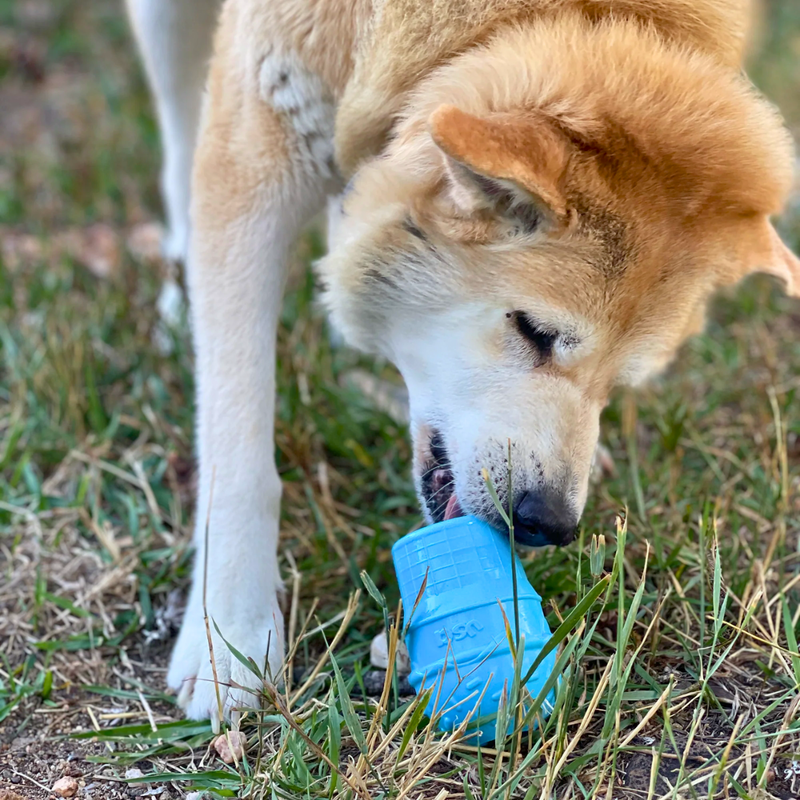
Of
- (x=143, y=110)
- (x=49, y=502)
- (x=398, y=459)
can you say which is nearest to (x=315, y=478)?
(x=398, y=459)

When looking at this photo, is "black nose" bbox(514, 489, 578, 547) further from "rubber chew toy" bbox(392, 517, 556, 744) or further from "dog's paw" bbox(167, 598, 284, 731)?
"dog's paw" bbox(167, 598, 284, 731)

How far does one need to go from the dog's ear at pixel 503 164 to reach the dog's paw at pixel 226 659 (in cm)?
113

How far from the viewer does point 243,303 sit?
8.02 feet

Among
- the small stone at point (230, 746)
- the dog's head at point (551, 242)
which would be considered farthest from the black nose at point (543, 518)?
the small stone at point (230, 746)

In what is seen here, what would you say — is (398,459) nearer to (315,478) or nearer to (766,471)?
(315,478)

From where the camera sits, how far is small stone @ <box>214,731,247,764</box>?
195cm

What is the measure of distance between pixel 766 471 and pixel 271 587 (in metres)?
1.56

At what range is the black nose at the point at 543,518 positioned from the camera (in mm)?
1983

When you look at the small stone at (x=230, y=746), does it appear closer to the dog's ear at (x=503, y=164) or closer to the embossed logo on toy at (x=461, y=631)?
the embossed logo on toy at (x=461, y=631)

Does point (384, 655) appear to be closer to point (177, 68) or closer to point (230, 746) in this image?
point (230, 746)

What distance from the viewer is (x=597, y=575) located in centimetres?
187

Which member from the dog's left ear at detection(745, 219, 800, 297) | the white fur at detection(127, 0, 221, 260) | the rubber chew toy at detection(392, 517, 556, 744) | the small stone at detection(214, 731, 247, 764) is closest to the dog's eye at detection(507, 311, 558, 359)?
the rubber chew toy at detection(392, 517, 556, 744)

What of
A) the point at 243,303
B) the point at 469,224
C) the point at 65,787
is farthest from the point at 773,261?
the point at 65,787

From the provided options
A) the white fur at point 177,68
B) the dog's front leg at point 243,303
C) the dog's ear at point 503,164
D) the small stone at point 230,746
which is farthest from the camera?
the white fur at point 177,68
